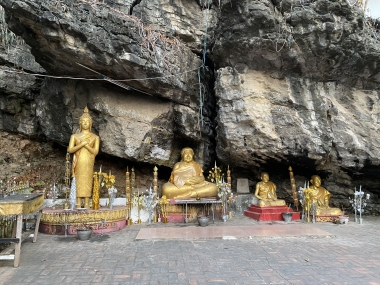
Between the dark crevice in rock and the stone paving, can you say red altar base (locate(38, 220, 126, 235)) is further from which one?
the dark crevice in rock

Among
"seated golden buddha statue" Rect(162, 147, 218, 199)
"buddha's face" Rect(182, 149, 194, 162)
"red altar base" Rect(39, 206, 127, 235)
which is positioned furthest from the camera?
"buddha's face" Rect(182, 149, 194, 162)

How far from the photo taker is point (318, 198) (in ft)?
30.6

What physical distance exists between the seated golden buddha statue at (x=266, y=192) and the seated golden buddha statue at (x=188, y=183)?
155 cm

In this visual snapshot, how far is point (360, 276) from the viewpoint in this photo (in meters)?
3.99

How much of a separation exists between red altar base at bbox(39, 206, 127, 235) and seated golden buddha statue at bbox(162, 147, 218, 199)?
7.33ft

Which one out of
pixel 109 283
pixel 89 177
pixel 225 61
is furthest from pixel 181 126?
pixel 109 283

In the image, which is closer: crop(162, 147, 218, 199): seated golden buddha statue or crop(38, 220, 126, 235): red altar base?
crop(38, 220, 126, 235): red altar base

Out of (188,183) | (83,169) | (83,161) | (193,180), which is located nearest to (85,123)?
(83,161)

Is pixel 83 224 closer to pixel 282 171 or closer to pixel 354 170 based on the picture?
pixel 282 171

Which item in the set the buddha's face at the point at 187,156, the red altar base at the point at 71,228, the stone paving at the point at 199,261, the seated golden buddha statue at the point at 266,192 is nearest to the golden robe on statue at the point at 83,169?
the red altar base at the point at 71,228

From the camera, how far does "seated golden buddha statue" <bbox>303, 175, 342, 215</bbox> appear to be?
28.7 feet

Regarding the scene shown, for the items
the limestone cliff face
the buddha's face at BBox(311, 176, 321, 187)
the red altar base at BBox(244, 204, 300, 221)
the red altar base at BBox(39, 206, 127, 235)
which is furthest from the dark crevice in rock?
the buddha's face at BBox(311, 176, 321, 187)

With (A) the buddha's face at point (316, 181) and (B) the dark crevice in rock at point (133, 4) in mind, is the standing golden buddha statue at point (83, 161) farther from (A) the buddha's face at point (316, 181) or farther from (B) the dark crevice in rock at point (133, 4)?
(A) the buddha's face at point (316, 181)

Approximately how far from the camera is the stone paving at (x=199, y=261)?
13.0 feet
